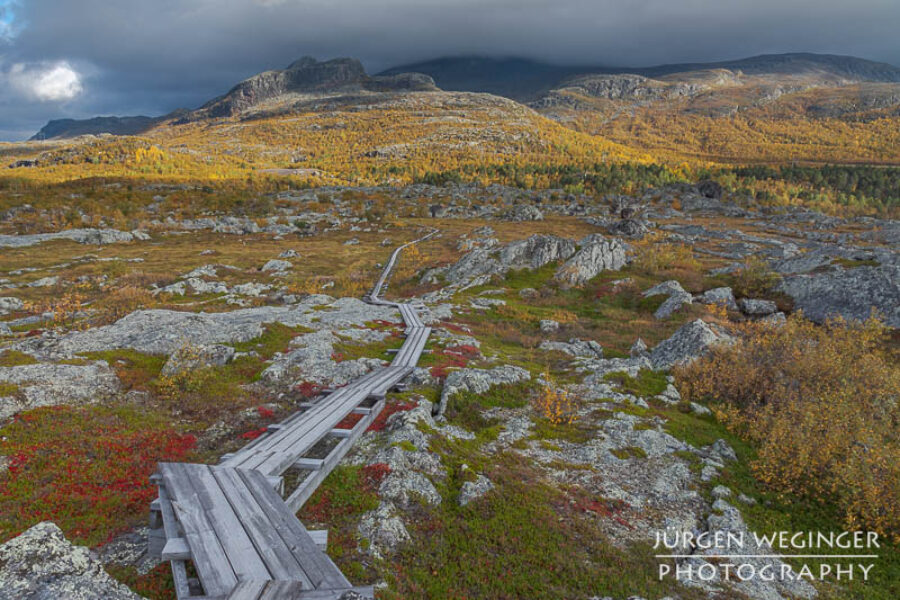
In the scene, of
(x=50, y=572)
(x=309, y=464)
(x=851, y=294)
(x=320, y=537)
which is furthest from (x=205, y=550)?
(x=851, y=294)

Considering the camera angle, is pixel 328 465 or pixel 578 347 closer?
pixel 328 465

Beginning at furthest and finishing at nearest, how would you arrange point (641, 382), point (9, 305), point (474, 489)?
point (9, 305) < point (641, 382) < point (474, 489)

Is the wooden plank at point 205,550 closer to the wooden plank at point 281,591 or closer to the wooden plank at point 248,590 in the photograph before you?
the wooden plank at point 248,590

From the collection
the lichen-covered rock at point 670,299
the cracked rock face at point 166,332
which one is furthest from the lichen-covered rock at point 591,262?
the cracked rock face at point 166,332

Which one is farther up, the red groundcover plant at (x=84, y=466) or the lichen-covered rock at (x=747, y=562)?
the red groundcover plant at (x=84, y=466)

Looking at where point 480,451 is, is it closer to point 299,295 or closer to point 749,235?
point 299,295

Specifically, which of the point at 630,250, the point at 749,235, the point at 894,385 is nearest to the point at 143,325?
the point at 894,385

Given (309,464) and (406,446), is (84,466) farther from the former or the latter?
(406,446)
